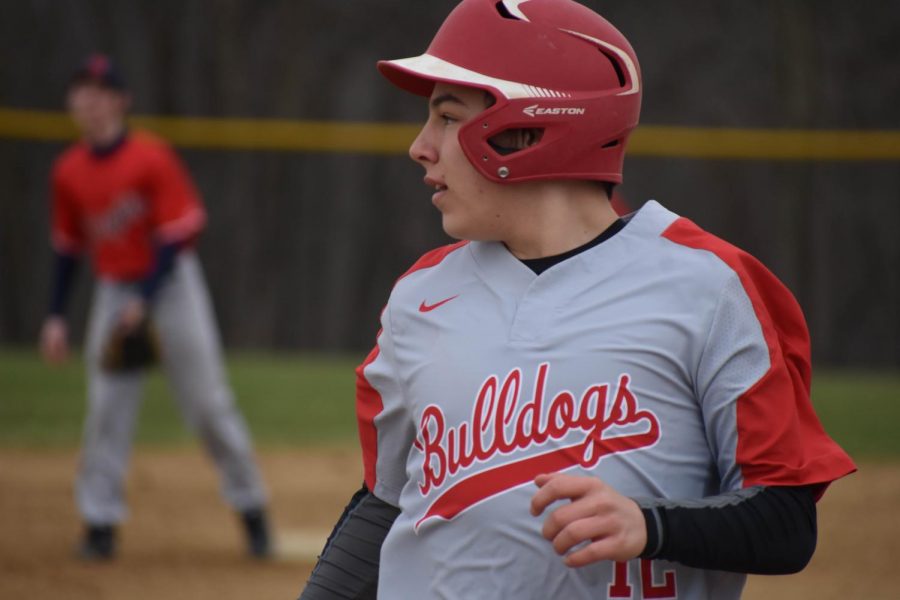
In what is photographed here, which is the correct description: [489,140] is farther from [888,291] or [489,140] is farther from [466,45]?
[888,291]

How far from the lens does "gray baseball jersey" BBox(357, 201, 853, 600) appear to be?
6.07 feet

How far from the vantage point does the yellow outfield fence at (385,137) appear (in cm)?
1167

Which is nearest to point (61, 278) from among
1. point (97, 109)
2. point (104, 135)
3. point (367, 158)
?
point (104, 135)

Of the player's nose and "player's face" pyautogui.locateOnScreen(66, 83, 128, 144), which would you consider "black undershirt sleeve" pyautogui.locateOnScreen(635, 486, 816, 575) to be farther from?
"player's face" pyautogui.locateOnScreen(66, 83, 128, 144)

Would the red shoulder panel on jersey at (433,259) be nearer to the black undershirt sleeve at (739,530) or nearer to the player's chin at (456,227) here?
the player's chin at (456,227)

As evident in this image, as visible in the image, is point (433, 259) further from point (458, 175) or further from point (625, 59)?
point (625, 59)

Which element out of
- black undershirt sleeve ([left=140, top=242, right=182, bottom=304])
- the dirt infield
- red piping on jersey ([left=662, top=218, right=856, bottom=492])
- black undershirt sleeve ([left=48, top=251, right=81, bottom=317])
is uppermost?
red piping on jersey ([left=662, top=218, right=856, bottom=492])

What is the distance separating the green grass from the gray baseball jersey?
6783 millimetres

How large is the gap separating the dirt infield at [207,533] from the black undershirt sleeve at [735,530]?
3.72 meters

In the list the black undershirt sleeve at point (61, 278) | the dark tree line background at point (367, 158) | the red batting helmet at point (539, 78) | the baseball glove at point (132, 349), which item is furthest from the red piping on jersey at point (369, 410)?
the dark tree line background at point (367, 158)

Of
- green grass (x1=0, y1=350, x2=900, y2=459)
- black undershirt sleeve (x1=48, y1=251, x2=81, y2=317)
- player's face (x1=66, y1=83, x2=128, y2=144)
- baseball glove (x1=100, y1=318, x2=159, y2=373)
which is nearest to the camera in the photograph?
baseball glove (x1=100, y1=318, x2=159, y2=373)

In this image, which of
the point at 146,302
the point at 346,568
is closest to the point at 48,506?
the point at 146,302

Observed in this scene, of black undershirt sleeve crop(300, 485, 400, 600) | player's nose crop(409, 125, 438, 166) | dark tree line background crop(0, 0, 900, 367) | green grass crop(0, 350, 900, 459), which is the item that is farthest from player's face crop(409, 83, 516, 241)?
dark tree line background crop(0, 0, 900, 367)

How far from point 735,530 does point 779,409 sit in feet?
0.55
